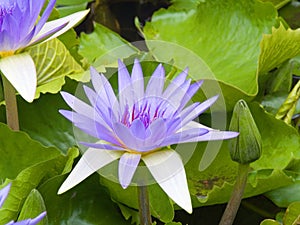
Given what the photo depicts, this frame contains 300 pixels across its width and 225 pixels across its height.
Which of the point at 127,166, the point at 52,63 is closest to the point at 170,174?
the point at 127,166

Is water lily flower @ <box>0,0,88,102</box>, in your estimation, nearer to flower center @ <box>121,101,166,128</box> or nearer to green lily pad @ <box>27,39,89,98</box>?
flower center @ <box>121,101,166,128</box>

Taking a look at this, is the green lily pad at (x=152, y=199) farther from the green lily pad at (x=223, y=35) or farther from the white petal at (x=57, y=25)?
the green lily pad at (x=223, y=35)

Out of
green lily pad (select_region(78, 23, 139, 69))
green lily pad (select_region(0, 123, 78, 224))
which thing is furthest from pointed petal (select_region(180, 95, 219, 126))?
green lily pad (select_region(78, 23, 139, 69))

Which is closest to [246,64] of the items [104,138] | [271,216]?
[271,216]

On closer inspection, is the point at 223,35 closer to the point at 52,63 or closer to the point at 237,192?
the point at 52,63

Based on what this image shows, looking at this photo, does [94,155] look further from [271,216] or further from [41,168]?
[271,216]

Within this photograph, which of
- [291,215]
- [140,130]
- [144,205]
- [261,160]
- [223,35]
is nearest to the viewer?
[140,130]
